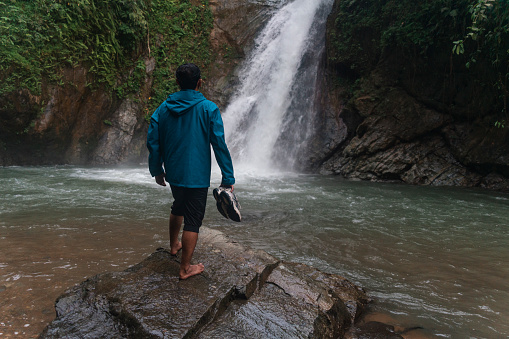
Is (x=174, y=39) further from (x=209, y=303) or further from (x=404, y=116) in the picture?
(x=209, y=303)

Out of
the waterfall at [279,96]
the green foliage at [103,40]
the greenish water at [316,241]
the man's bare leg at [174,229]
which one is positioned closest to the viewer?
the greenish water at [316,241]

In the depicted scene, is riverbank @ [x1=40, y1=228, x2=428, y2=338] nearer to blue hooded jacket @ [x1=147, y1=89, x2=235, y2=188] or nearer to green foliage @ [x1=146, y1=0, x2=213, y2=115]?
blue hooded jacket @ [x1=147, y1=89, x2=235, y2=188]

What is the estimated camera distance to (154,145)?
2.65m

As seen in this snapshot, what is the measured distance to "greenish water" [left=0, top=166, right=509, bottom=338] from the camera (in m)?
2.69

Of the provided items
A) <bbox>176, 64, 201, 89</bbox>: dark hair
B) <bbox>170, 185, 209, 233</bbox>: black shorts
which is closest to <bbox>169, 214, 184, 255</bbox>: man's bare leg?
<bbox>170, 185, 209, 233</bbox>: black shorts

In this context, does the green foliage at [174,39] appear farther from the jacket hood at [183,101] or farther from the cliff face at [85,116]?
the jacket hood at [183,101]

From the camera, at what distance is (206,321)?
2.08 meters

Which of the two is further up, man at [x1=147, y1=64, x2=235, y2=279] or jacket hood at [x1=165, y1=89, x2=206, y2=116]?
jacket hood at [x1=165, y1=89, x2=206, y2=116]

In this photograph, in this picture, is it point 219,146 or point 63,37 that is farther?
point 63,37

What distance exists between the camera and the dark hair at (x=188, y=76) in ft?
8.59

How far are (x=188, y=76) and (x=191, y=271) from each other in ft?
5.13

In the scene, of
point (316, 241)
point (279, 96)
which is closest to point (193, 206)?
point (316, 241)

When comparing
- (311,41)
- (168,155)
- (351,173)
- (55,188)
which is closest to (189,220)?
(168,155)

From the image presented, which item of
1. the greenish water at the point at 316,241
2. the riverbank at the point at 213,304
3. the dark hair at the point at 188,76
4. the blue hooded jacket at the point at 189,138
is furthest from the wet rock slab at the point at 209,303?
the dark hair at the point at 188,76
